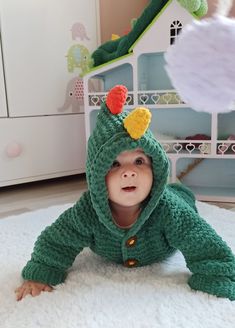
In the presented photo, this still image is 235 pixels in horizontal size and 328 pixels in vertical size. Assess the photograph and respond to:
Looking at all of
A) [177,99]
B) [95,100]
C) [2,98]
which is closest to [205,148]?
[177,99]

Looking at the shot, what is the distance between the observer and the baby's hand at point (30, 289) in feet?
1.87

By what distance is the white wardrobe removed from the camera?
1.26m

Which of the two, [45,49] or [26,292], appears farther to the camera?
[45,49]

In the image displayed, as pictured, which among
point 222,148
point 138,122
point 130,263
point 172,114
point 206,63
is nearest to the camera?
point 206,63

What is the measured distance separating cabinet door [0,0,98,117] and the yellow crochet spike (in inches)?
32.6

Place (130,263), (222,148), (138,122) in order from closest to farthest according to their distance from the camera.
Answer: (138,122), (130,263), (222,148)

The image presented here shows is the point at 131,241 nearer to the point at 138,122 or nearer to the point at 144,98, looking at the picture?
the point at 138,122

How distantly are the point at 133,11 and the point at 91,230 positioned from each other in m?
1.28

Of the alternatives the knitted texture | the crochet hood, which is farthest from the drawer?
the knitted texture

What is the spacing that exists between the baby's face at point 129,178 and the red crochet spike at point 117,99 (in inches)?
2.8

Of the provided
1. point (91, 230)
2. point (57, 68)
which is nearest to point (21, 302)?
point (91, 230)

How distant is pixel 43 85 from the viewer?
1.34 m

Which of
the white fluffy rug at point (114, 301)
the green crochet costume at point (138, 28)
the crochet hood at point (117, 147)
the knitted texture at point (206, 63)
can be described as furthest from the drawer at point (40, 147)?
the knitted texture at point (206, 63)

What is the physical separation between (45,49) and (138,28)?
0.37 m
